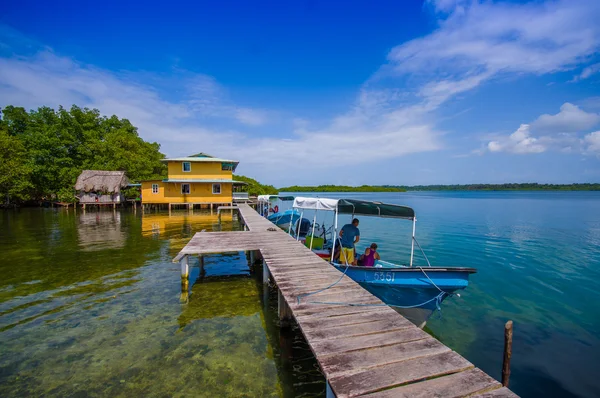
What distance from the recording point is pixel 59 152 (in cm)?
4166

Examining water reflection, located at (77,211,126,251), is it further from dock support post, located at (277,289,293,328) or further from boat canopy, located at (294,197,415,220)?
dock support post, located at (277,289,293,328)

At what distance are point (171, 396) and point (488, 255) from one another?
1813 centimetres

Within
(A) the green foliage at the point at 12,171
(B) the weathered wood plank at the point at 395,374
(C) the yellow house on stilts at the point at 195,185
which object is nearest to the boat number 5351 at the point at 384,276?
(B) the weathered wood plank at the point at 395,374

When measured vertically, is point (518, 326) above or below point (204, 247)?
below

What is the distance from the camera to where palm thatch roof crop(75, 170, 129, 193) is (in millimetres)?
37375

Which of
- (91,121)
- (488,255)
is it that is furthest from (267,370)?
(91,121)

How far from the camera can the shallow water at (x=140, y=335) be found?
4.91 meters

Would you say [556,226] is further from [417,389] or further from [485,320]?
[417,389]

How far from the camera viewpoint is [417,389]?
3.04 metres

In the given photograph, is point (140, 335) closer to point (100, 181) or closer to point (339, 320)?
point (339, 320)

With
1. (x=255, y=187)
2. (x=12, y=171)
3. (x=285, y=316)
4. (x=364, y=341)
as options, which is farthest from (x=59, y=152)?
(x=364, y=341)

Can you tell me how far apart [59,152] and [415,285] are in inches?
2062

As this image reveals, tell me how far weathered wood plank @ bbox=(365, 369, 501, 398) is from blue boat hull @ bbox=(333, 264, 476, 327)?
4.00m

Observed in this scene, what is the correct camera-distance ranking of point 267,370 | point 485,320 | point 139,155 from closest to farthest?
point 267,370, point 485,320, point 139,155
